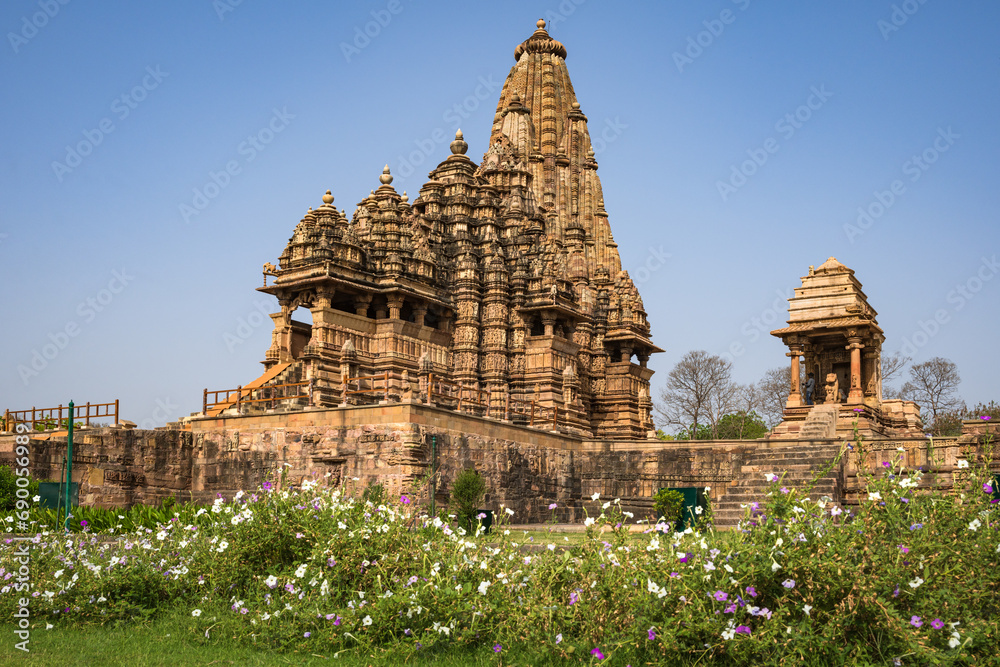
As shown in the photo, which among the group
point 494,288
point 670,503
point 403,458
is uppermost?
point 494,288

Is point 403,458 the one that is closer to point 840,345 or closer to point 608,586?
point 608,586

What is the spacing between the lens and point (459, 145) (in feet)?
139

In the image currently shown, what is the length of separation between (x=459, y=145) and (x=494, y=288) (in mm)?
8325

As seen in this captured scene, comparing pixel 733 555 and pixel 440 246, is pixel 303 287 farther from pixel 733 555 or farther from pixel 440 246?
pixel 733 555

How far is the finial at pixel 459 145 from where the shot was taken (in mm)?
42219

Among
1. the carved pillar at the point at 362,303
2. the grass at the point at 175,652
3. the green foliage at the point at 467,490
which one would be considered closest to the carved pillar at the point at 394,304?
the carved pillar at the point at 362,303

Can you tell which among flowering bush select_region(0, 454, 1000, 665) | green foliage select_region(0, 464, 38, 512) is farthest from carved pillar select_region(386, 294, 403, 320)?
flowering bush select_region(0, 454, 1000, 665)

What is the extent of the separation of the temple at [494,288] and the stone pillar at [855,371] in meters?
8.79

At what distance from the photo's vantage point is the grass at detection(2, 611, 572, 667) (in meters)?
8.13

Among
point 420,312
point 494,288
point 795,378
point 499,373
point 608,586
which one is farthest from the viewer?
point 494,288

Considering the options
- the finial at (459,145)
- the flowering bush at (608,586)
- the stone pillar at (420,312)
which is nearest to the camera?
the flowering bush at (608,586)

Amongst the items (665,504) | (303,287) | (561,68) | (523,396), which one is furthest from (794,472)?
(561,68)

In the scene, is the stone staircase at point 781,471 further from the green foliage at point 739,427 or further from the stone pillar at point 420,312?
the green foliage at point 739,427

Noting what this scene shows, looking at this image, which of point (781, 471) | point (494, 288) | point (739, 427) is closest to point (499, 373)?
point (494, 288)
